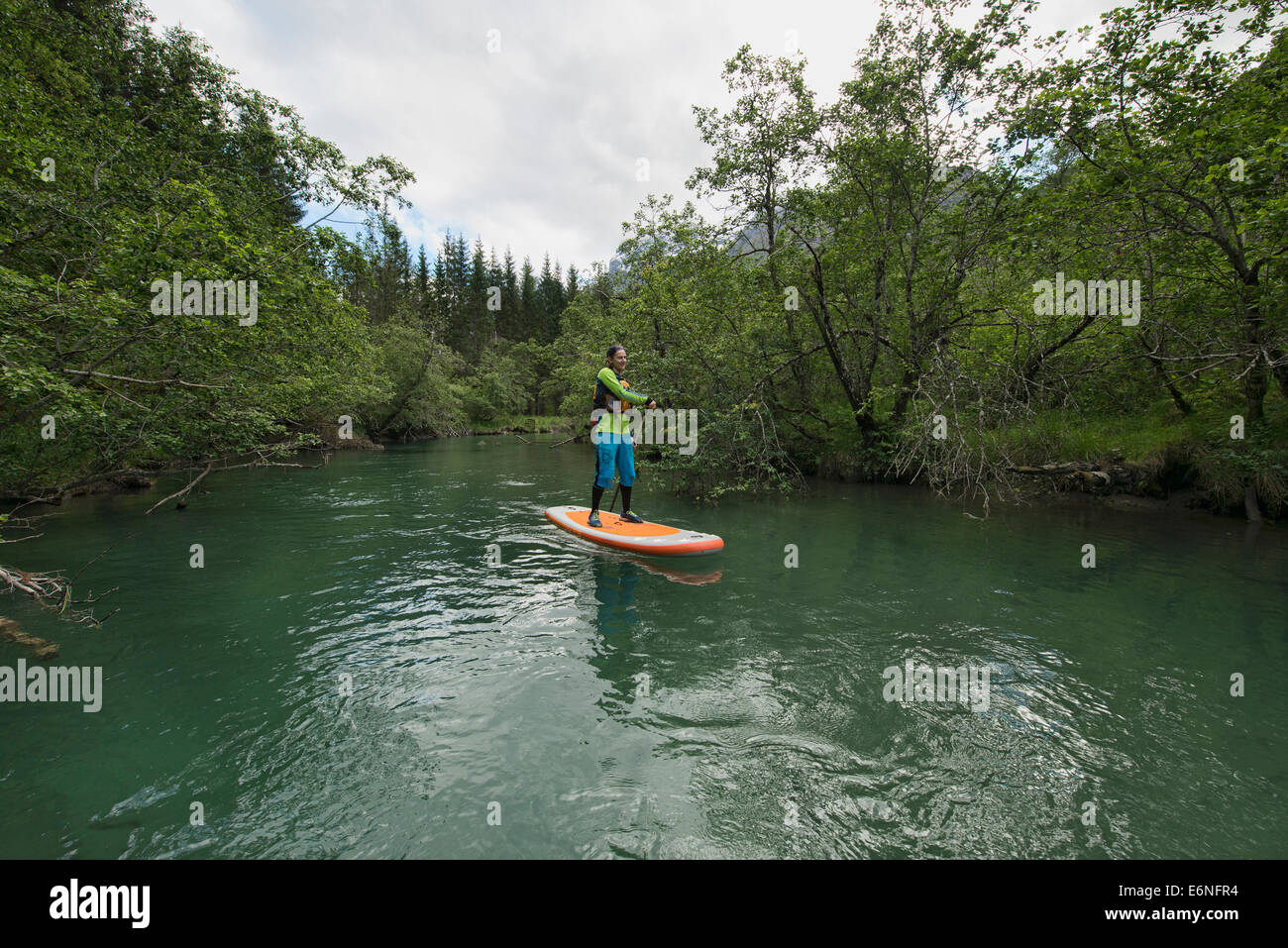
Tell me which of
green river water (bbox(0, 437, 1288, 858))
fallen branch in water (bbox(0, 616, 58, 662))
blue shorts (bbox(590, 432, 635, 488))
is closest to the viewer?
green river water (bbox(0, 437, 1288, 858))

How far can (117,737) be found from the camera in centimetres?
357

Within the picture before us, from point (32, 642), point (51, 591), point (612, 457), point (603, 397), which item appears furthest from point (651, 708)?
point (51, 591)

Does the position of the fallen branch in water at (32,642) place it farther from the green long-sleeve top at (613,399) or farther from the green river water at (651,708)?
the green long-sleeve top at (613,399)

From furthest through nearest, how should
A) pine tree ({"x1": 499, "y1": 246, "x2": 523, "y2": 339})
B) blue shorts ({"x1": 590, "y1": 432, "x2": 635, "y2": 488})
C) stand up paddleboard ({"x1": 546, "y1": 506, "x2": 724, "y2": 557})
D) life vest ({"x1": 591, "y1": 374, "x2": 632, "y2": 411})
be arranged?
pine tree ({"x1": 499, "y1": 246, "x2": 523, "y2": 339}) < blue shorts ({"x1": 590, "y1": 432, "x2": 635, "y2": 488}) < life vest ({"x1": 591, "y1": 374, "x2": 632, "y2": 411}) < stand up paddleboard ({"x1": 546, "y1": 506, "x2": 724, "y2": 557})

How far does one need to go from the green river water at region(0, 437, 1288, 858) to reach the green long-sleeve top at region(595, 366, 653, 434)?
2380mm

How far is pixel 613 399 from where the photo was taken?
895 centimetres

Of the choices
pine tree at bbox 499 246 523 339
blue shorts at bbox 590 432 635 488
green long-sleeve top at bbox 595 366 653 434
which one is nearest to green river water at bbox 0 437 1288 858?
blue shorts at bbox 590 432 635 488

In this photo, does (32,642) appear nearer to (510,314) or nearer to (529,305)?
(510,314)

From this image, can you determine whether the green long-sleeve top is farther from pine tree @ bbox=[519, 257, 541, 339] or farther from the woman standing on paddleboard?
pine tree @ bbox=[519, 257, 541, 339]

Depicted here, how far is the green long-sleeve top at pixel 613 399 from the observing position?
8.45 meters

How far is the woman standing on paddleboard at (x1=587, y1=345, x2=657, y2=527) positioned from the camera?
854cm

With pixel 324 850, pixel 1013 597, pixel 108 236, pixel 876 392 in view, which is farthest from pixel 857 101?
pixel 324 850

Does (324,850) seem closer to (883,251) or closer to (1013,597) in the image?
(1013,597)

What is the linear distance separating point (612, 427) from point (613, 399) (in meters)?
0.52
